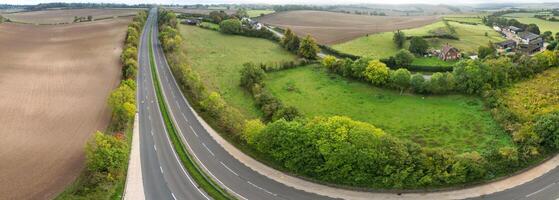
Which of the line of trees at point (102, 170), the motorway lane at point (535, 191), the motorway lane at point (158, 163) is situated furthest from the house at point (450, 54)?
the line of trees at point (102, 170)

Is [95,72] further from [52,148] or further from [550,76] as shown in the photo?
[550,76]

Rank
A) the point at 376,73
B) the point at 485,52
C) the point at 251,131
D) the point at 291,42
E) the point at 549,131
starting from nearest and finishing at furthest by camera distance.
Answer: the point at 549,131, the point at 251,131, the point at 376,73, the point at 485,52, the point at 291,42

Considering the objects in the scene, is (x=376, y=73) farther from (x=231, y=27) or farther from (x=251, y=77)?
(x=231, y=27)

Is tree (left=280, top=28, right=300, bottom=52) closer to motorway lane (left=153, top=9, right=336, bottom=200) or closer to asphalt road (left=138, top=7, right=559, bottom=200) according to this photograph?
motorway lane (left=153, top=9, right=336, bottom=200)

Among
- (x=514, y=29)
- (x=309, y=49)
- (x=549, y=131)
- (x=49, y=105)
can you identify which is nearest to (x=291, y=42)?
(x=309, y=49)

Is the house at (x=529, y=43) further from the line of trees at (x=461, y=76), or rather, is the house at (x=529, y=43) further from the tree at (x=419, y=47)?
the line of trees at (x=461, y=76)

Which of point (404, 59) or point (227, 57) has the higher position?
point (404, 59)

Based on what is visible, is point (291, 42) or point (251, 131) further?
point (291, 42)
